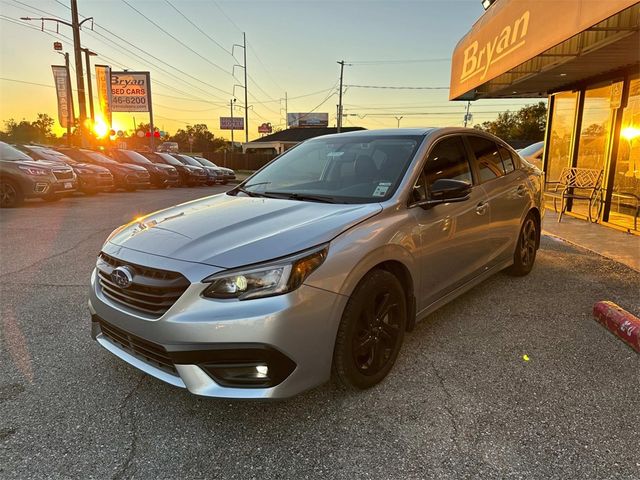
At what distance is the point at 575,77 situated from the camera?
29.0 ft

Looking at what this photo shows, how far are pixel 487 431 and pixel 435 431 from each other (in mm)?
274

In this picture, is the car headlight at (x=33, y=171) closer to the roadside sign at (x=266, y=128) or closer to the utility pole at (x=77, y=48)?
the utility pole at (x=77, y=48)

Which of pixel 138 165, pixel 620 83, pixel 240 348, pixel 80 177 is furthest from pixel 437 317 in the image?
pixel 138 165

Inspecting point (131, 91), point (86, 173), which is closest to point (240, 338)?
point (86, 173)

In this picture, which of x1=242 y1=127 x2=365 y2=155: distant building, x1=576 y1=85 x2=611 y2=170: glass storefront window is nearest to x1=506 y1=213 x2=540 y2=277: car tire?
x1=576 y1=85 x2=611 y2=170: glass storefront window

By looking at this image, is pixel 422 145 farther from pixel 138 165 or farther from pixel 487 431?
pixel 138 165

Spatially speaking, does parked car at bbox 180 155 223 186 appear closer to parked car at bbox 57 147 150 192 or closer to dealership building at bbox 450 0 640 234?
parked car at bbox 57 147 150 192

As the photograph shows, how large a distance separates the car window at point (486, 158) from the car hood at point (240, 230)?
166 centimetres

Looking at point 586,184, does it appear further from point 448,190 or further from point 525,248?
point 448,190

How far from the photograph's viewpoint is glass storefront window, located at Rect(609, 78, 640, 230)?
330 inches

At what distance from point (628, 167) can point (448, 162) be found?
746 cm

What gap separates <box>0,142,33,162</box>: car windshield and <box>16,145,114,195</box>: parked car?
164 cm

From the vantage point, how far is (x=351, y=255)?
91.4 inches

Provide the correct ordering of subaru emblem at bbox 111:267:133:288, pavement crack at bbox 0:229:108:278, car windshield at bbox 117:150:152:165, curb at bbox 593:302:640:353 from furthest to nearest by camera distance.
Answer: car windshield at bbox 117:150:152:165, pavement crack at bbox 0:229:108:278, curb at bbox 593:302:640:353, subaru emblem at bbox 111:267:133:288
